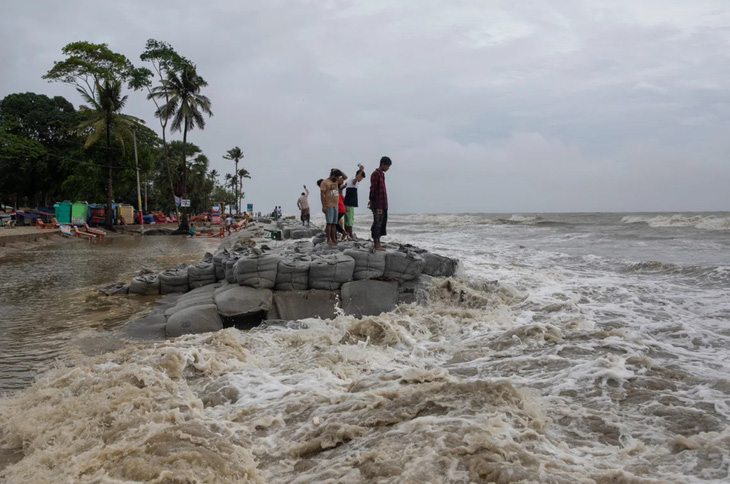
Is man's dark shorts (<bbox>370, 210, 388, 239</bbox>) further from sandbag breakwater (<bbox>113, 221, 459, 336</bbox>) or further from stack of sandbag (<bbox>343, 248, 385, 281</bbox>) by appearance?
stack of sandbag (<bbox>343, 248, 385, 281</bbox>)

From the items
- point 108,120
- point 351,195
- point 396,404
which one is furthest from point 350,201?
point 108,120

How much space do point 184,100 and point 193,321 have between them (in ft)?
81.7

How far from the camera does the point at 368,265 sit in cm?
703

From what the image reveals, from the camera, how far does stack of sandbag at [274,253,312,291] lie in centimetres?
672

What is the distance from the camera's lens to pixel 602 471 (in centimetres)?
237

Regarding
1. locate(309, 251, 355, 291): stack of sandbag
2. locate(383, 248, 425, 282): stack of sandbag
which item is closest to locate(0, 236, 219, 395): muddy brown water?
locate(309, 251, 355, 291): stack of sandbag

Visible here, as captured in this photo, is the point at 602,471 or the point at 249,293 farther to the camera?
the point at 249,293

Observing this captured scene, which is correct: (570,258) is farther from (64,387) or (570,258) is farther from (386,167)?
(64,387)

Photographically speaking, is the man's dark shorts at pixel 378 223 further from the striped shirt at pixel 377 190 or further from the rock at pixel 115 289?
the rock at pixel 115 289

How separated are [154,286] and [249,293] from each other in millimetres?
2706

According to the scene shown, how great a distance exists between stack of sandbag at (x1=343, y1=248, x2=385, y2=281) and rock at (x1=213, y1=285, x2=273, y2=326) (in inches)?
54.2

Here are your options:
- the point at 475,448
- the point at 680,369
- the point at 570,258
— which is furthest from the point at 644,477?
the point at 570,258

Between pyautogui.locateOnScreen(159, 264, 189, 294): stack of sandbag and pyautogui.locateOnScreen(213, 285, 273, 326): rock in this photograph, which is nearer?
pyautogui.locateOnScreen(213, 285, 273, 326): rock

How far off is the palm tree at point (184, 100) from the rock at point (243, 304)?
71.5 ft
